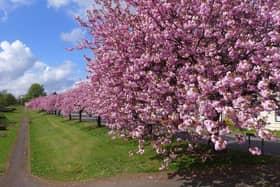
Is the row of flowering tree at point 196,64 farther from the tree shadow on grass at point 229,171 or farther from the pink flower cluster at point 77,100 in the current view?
the pink flower cluster at point 77,100

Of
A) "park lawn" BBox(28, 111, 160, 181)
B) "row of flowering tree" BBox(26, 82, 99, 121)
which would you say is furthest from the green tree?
"park lawn" BBox(28, 111, 160, 181)

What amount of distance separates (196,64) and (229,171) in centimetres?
588

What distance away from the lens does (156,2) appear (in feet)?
33.5

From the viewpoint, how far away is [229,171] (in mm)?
13438

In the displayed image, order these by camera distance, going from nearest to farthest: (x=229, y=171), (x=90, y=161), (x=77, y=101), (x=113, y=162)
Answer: (x=229, y=171)
(x=113, y=162)
(x=90, y=161)
(x=77, y=101)

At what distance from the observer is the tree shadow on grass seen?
12.2 meters

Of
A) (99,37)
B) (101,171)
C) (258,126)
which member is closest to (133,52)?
(99,37)

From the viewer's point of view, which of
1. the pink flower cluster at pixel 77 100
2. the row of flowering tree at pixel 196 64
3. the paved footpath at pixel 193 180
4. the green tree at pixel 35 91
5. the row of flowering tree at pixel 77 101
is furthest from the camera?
the green tree at pixel 35 91

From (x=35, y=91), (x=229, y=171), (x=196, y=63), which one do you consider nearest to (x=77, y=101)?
(x=229, y=171)

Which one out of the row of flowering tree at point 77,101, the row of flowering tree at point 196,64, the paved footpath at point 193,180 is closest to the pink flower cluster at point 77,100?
the row of flowering tree at point 77,101

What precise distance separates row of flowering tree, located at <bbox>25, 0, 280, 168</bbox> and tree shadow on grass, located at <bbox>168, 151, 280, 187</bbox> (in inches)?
101

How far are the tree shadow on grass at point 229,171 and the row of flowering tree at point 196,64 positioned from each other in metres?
2.57

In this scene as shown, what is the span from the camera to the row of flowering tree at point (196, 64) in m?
7.94

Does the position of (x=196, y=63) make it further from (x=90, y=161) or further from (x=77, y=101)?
(x=77, y=101)
